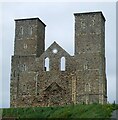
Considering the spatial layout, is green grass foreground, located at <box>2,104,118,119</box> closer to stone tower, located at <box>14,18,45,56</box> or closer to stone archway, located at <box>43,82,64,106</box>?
stone archway, located at <box>43,82,64,106</box>

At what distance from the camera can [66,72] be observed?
4478 centimetres

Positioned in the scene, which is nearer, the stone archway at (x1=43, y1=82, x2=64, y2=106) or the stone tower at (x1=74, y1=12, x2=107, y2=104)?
the stone tower at (x1=74, y1=12, x2=107, y2=104)

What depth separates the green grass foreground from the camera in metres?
24.2

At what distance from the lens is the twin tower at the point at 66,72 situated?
143ft

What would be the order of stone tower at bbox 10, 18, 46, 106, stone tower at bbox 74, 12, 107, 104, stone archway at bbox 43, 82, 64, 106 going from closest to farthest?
stone tower at bbox 74, 12, 107, 104
stone archway at bbox 43, 82, 64, 106
stone tower at bbox 10, 18, 46, 106

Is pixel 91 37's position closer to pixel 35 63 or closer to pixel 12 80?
pixel 35 63

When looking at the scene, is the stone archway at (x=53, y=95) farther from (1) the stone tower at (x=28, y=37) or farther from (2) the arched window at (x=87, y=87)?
(1) the stone tower at (x=28, y=37)

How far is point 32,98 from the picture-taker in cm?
4525

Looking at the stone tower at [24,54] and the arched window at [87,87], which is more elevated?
the stone tower at [24,54]

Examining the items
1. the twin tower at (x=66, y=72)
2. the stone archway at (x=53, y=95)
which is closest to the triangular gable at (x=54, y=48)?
the twin tower at (x=66, y=72)

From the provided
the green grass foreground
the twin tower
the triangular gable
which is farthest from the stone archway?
the green grass foreground

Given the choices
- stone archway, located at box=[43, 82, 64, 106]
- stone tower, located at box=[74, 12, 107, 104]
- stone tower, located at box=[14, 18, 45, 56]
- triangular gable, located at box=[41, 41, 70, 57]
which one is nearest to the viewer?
Result: stone tower, located at box=[74, 12, 107, 104]

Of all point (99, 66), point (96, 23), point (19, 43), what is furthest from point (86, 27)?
point (19, 43)

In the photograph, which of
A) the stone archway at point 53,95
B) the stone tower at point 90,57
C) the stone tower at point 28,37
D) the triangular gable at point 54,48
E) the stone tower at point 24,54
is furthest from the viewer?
the stone tower at point 28,37
